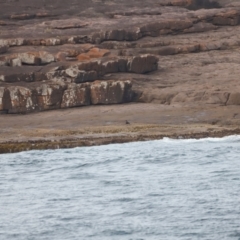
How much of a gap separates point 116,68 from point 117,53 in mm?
6008

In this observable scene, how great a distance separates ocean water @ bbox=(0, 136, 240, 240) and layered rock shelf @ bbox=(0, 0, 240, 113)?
13.1 metres

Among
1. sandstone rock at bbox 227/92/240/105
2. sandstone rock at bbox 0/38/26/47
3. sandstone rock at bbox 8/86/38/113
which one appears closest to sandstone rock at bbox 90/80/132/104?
sandstone rock at bbox 8/86/38/113

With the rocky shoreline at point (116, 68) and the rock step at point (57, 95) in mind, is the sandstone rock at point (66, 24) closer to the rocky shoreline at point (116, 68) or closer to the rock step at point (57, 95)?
the rocky shoreline at point (116, 68)

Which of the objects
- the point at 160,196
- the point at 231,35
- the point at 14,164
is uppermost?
the point at 160,196

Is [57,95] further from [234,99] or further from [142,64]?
[234,99]

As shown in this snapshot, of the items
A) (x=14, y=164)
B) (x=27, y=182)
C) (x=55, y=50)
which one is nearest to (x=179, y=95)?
(x=55, y=50)

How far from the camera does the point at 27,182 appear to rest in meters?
41.1

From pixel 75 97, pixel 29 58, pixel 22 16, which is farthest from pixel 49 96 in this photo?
pixel 22 16

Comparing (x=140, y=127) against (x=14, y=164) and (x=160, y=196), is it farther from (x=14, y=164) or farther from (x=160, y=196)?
(x=160, y=196)

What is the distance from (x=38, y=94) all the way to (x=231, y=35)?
24.4 m

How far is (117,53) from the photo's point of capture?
7562cm

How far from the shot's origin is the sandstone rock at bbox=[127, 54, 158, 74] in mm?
70625

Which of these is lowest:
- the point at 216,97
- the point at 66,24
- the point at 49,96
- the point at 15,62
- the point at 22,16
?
the point at 22,16

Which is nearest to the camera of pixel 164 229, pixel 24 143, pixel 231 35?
pixel 164 229
